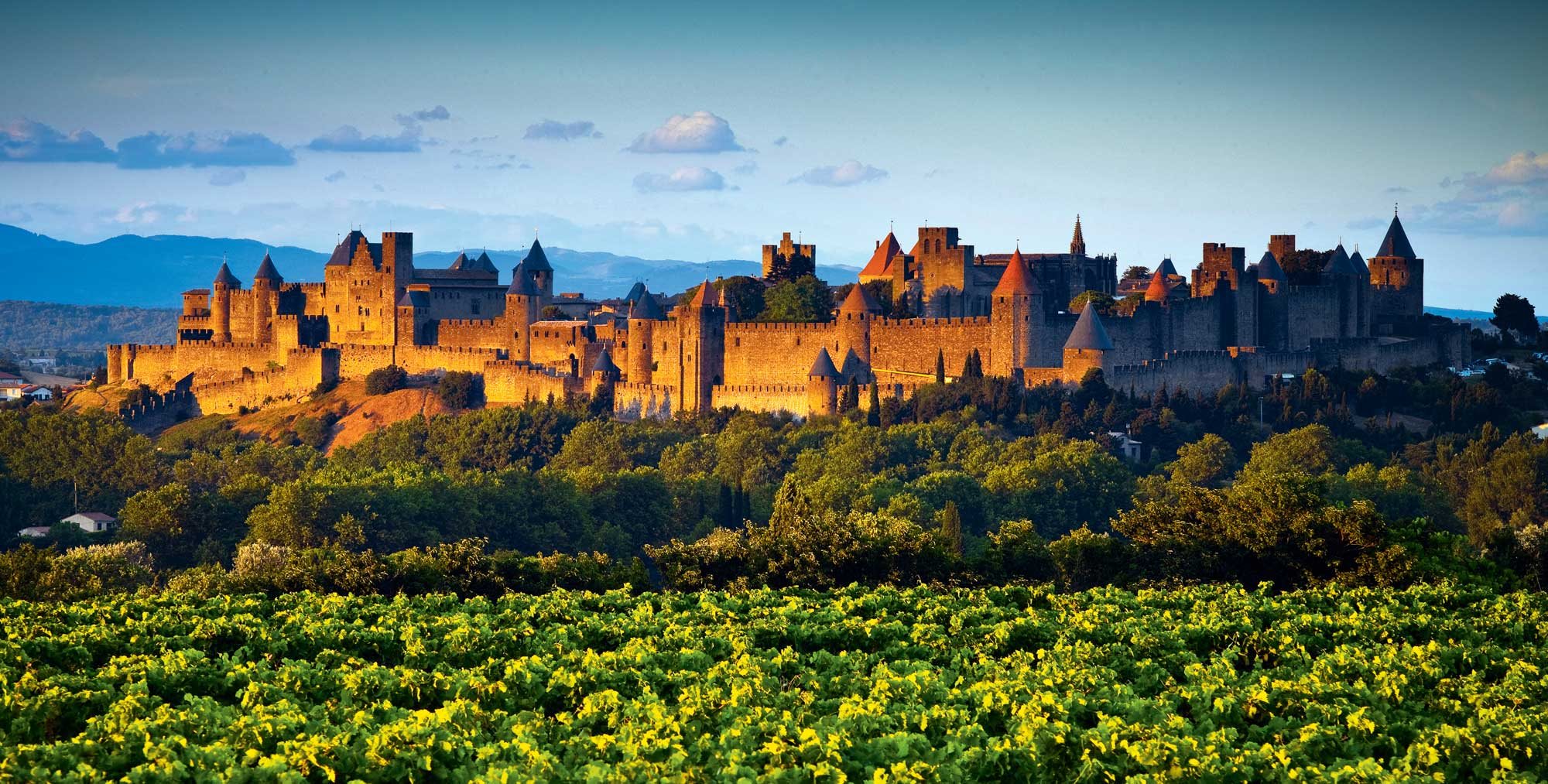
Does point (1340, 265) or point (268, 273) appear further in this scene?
point (268, 273)

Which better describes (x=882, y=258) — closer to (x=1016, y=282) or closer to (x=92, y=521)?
(x=1016, y=282)

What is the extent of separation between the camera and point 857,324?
215ft

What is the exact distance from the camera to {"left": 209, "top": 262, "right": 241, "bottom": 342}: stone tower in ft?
277

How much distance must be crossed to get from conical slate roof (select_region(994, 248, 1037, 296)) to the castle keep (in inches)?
2.0

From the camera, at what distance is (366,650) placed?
25828 mm

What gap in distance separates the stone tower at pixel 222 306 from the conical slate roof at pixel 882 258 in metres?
25.8

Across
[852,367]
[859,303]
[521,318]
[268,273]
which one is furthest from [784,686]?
[268,273]

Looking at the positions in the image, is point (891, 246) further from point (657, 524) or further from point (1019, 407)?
point (657, 524)

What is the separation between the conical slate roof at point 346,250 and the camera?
80.3 metres

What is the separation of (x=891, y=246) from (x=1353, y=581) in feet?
138

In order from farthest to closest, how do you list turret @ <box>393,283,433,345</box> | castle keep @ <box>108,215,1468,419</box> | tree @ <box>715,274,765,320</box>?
turret @ <box>393,283,433,345</box> < tree @ <box>715,274,765,320</box> < castle keep @ <box>108,215,1468,419</box>

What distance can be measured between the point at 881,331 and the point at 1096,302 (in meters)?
6.61

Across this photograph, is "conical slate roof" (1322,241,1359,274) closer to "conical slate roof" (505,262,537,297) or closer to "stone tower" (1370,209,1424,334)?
"stone tower" (1370,209,1424,334)

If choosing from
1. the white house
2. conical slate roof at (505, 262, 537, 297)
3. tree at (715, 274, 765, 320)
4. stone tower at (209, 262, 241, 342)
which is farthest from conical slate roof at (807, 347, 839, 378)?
stone tower at (209, 262, 241, 342)
